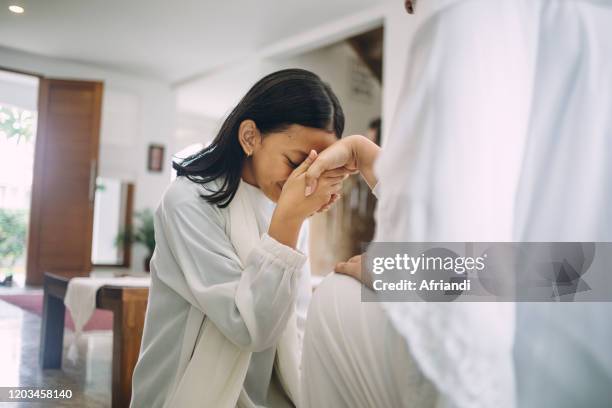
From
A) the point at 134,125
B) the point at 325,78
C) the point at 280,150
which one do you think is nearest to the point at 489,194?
the point at 280,150

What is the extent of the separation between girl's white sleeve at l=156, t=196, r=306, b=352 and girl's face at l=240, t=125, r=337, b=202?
210mm

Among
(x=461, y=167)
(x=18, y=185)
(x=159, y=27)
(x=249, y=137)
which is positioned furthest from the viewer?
(x=159, y=27)

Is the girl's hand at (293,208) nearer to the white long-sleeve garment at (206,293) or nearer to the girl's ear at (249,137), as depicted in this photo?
the white long-sleeve garment at (206,293)

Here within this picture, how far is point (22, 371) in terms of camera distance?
2.37 meters

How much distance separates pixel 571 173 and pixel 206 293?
2.14ft

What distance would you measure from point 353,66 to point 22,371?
5751 millimetres

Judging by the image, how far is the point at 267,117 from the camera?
113cm

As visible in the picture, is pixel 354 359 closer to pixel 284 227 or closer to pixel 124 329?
pixel 284 227

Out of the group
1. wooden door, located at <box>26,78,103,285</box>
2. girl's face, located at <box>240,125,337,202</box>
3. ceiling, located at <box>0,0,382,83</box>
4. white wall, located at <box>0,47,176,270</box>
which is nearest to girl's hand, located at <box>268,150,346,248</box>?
girl's face, located at <box>240,125,337,202</box>

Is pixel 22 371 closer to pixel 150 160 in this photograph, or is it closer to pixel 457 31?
pixel 457 31

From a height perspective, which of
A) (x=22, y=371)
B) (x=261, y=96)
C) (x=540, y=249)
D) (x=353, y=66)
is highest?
(x=353, y=66)

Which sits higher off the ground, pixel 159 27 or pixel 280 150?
pixel 159 27

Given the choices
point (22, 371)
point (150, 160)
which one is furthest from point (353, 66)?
point (22, 371)

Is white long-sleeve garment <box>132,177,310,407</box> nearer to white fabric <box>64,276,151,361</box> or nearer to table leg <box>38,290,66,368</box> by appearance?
white fabric <box>64,276,151,361</box>
